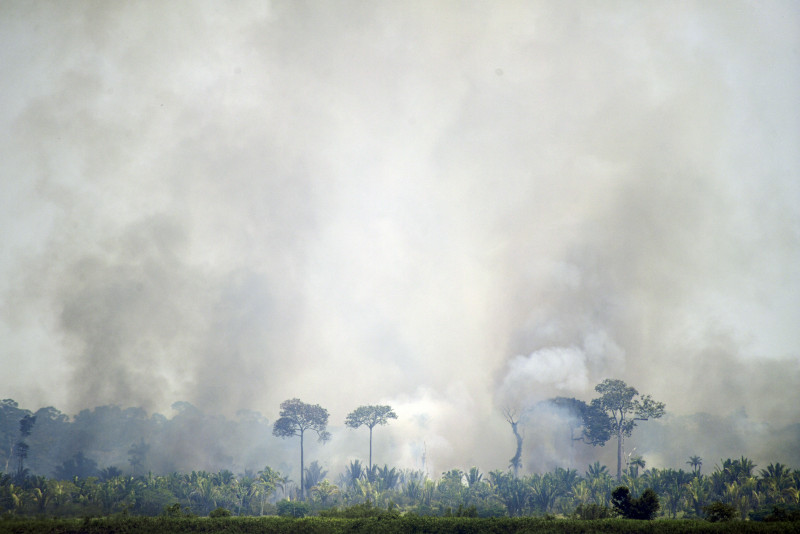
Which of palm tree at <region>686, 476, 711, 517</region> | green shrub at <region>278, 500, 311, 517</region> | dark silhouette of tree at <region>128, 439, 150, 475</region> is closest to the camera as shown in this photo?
green shrub at <region>278, 500, 311, 517</region>

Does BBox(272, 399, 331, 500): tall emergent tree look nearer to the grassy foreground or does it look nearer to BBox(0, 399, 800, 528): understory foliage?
BBox(0, 399, 800, 528): understory foliage

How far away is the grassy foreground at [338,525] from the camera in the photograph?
43.1 m

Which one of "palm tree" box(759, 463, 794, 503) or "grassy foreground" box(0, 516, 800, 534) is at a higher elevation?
"grassy foreground" box(0, 516, 800, 534)

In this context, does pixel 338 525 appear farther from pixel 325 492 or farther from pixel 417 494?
pixel 325 492

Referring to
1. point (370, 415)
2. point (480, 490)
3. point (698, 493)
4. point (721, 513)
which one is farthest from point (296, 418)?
point (721, 513)

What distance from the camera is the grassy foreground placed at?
141 ft

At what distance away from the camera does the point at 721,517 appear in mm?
44094

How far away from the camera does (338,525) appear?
46344 mm

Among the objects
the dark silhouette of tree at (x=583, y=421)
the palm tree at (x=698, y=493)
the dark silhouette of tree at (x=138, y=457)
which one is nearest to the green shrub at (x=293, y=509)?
the palm tree at (x=698, y=493)

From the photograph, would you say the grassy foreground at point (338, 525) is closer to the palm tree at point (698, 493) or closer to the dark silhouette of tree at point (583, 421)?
the palm tree at point (698, 493)

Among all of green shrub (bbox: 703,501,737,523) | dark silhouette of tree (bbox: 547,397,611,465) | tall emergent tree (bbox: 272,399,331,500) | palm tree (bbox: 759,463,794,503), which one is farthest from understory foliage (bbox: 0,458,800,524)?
tall emergent tree (bbox: 272,399,331,500)

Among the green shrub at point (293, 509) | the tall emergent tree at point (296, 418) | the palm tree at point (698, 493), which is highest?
the tall emergent tree at point (296, 418)

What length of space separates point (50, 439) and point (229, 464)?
43559 millimetres

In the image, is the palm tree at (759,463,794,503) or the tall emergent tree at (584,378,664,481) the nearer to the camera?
the palm tree at (759,463,794,503)
